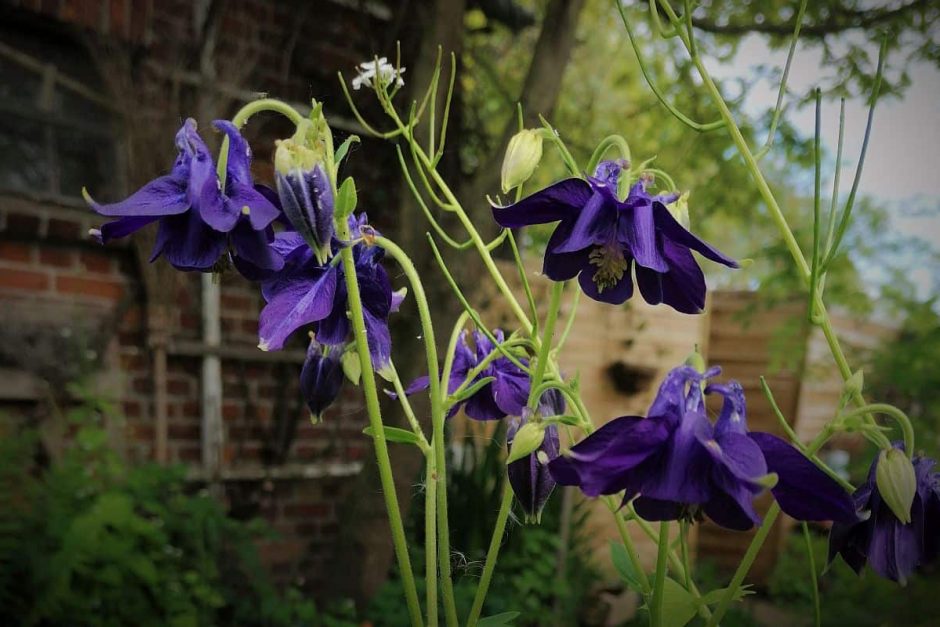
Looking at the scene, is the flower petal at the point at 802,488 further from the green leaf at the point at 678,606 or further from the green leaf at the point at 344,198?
the green leaf at the point at 344,198

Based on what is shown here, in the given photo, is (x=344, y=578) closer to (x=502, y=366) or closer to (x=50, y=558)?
(x=50, y=558)

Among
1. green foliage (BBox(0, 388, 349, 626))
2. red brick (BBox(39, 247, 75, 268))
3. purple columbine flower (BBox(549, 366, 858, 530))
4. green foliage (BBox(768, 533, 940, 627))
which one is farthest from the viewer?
red brick (BBox(39, 247, 75, 268))

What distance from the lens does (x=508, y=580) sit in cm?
177

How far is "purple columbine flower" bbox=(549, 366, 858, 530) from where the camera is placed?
302 mm

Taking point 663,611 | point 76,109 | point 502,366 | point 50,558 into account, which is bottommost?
point 50,558

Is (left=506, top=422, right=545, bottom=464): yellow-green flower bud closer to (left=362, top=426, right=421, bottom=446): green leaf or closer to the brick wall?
(left=362, top=426, right=421, bottom=446): green leaf

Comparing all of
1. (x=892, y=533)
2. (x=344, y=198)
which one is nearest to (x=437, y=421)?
(x=344, y=198)

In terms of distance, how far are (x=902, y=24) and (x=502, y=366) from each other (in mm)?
1576

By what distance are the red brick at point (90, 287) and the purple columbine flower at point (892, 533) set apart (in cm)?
173

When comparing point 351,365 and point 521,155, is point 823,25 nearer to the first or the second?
point 521,155

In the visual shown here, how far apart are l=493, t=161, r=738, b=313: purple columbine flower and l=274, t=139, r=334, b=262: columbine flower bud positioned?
8 cm

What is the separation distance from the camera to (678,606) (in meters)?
0.40

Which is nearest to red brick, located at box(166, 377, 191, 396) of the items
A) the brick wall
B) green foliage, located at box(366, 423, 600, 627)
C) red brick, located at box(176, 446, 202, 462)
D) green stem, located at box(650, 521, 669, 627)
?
the brick wall

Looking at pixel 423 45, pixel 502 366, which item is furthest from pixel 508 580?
pixel 502 366
